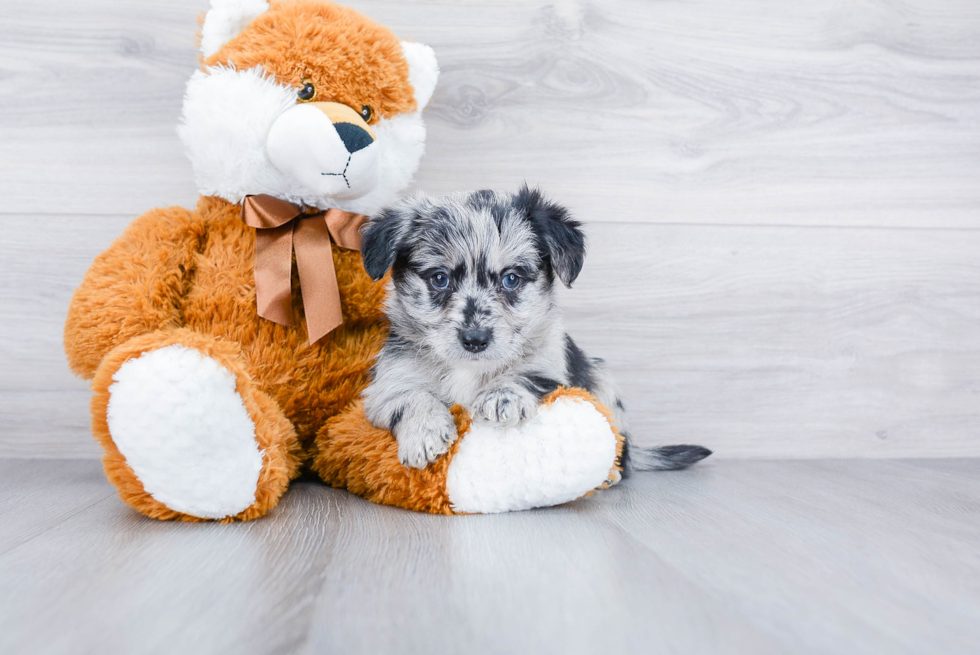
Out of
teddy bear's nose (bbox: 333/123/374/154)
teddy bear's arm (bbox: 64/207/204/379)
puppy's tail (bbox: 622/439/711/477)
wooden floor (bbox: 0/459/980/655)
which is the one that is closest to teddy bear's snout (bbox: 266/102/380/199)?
teddy bear's nose (bbox: 333/123/374/154)

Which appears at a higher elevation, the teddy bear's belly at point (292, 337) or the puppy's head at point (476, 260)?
the puppy's head at point (476, 260)

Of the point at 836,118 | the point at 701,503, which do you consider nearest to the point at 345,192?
the point at 701,503

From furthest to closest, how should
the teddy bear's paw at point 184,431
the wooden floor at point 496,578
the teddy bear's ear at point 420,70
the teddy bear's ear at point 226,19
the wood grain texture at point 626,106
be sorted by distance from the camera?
the wood grain texture at point 626,106 → the teddy bear's ear at point 420,70 → the teddy bear's ear at point 226,19 → the teddy bear's paw at point 184,431 → the wooden floor at point 496,578

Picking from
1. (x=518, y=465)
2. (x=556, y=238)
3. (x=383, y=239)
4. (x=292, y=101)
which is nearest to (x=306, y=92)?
(x=292, y=101)

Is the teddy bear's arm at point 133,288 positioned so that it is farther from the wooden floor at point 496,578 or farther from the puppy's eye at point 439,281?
the puppy's eye at point 439,281

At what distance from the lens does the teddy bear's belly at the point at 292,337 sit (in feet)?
5.40

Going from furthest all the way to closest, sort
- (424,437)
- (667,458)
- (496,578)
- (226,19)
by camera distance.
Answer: (667,458) → (226,19) → (424,437) → (496,578)

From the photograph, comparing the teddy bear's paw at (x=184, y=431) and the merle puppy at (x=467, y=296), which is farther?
the merle puppy at (x=467, y=296)

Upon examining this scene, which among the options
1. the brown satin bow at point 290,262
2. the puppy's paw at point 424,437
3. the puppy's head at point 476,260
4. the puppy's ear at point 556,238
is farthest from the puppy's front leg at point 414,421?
the puppy's ear at point 556,238

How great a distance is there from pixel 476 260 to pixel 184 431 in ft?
2.40

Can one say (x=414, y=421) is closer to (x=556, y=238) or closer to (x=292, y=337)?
(x=292, y=337)

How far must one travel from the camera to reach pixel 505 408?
145cm

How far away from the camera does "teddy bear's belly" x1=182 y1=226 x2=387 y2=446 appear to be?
1.64 meters

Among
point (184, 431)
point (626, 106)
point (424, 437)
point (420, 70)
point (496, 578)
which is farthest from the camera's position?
point (626, 106)
